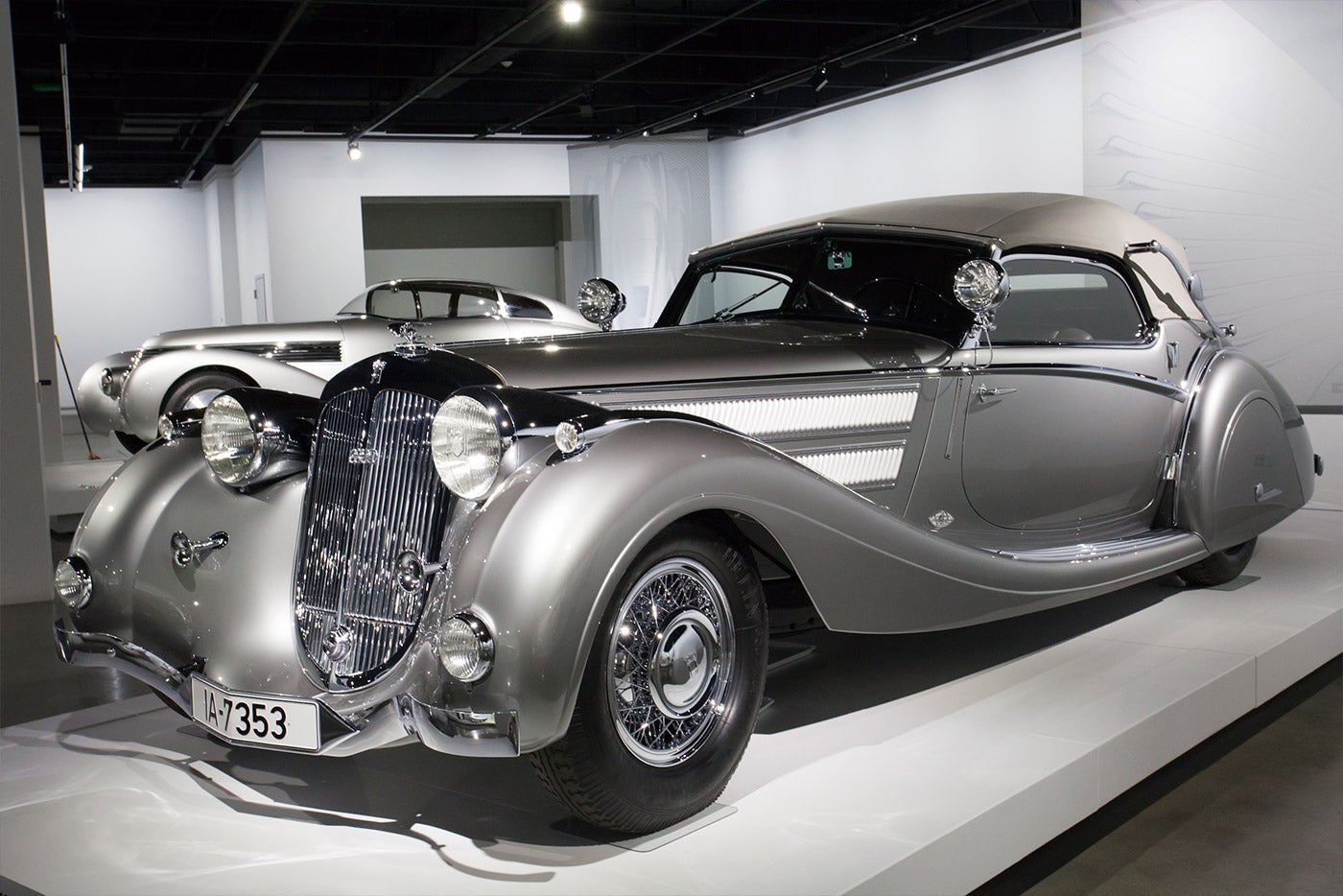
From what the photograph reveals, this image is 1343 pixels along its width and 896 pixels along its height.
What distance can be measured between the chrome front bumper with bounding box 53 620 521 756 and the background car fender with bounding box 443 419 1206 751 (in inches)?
1.4

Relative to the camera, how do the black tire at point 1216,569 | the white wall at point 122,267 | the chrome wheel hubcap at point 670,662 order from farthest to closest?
the white wall at point 122,267 → the black tire at point 1216,569 → the chrome wheel hubcap at point 670,662

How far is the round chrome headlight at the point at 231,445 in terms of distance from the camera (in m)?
2.84

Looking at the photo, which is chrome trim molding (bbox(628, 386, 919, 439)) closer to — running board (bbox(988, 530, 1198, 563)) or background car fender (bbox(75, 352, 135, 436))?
running board (bbox(988, 530, 1198, 563))

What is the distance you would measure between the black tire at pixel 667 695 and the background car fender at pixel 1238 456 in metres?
2.21

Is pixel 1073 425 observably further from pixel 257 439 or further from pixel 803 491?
pixel 257 439

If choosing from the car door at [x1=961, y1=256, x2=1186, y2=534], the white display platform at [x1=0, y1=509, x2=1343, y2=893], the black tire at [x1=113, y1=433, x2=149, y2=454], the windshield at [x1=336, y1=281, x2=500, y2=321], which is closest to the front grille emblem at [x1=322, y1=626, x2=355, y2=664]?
the white display platform at [x1=0, y1=509, x2=1343, y2=893]

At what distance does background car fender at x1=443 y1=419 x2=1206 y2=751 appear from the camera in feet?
6.97

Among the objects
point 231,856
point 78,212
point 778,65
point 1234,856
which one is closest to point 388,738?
point 231,856

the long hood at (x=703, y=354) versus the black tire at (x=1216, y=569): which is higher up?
the long hood at (x=703, y=354)

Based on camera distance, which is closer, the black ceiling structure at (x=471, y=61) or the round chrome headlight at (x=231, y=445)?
the round chrome headlight at (x=231, y=445)

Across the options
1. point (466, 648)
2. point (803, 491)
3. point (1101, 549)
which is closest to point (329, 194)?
point (1101, 549)

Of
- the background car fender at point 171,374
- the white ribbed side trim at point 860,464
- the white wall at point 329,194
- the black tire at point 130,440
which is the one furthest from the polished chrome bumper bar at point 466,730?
the white wall at point 329,194

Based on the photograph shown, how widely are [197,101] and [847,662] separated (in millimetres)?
12241

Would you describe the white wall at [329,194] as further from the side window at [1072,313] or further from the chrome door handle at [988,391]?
the chrome door handle at [988,391]
